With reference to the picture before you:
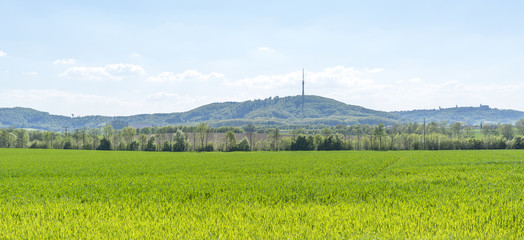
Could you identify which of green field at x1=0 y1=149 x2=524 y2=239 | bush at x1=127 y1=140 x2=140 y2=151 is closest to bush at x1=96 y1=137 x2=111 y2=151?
bush at x1=127 y1=140 x2=140 y2=151

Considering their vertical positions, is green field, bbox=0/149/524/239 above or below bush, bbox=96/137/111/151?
above

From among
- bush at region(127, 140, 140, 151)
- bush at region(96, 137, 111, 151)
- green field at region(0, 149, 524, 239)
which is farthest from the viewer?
bush at region(127, 140, 140, 151)

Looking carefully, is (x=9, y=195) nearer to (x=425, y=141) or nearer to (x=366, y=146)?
(x=366, y=146)

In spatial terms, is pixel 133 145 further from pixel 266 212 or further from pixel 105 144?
pixel 266 212

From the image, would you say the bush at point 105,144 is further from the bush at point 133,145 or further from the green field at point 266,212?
the green field at point 266,212

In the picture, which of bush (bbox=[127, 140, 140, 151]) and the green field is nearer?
the green field

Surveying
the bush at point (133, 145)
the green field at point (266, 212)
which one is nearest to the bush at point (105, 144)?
the bush at point (133, 145)

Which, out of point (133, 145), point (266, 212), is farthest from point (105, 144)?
point (266, 212)

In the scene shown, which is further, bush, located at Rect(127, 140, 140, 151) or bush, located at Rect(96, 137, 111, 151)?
bush, located at Rect(127, 140, 140, 151)

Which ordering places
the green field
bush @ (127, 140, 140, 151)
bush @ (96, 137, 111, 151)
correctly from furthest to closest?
bush @ (127, 140, 140, 151)
bush @ (96, 137, 111, 151)
the green field

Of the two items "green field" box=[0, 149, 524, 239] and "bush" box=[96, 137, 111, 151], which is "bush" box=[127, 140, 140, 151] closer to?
"bush" box=[96, 137, 111, 151]

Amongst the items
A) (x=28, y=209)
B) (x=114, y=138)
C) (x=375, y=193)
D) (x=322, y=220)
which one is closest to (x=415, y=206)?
(x=375, y=193)

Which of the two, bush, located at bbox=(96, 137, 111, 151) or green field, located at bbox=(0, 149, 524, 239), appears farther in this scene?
bush, located at bbox=(96, 137, 111, 151)

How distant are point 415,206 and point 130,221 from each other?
11.2 meters
